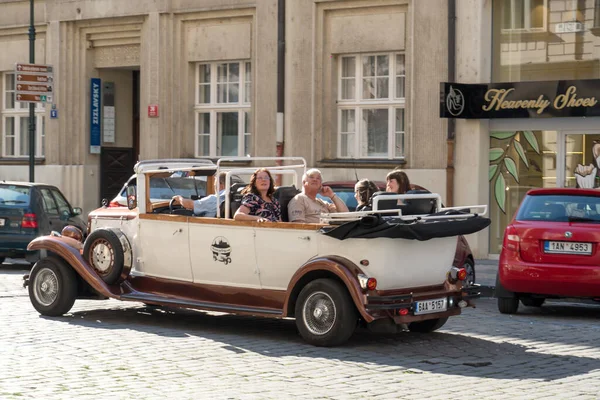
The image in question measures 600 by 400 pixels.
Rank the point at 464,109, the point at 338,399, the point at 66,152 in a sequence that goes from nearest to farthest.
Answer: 1. the point at 338,399
2. the point at 464,109
3. the point at 66,152

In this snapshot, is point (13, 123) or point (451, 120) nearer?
point (451, 120)

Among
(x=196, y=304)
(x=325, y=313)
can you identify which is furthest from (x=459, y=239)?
(x=325, y=313)

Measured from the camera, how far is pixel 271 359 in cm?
992

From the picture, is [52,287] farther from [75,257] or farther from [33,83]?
[33,83]

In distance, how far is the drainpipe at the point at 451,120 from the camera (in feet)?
70.2

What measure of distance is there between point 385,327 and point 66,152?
729 inches

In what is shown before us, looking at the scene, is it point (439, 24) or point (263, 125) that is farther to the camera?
point (263, 125)

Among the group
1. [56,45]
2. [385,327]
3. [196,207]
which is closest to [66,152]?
[56,45]

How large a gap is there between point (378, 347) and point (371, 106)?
1272 cm

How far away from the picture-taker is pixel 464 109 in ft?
69.4

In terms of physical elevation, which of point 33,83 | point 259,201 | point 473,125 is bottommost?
point 259,201

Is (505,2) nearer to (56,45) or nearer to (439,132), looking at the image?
(439,132)

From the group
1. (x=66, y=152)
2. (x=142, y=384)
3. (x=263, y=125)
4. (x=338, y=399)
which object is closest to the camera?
(x=338, y=399)

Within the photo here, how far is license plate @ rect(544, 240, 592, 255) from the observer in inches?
510
